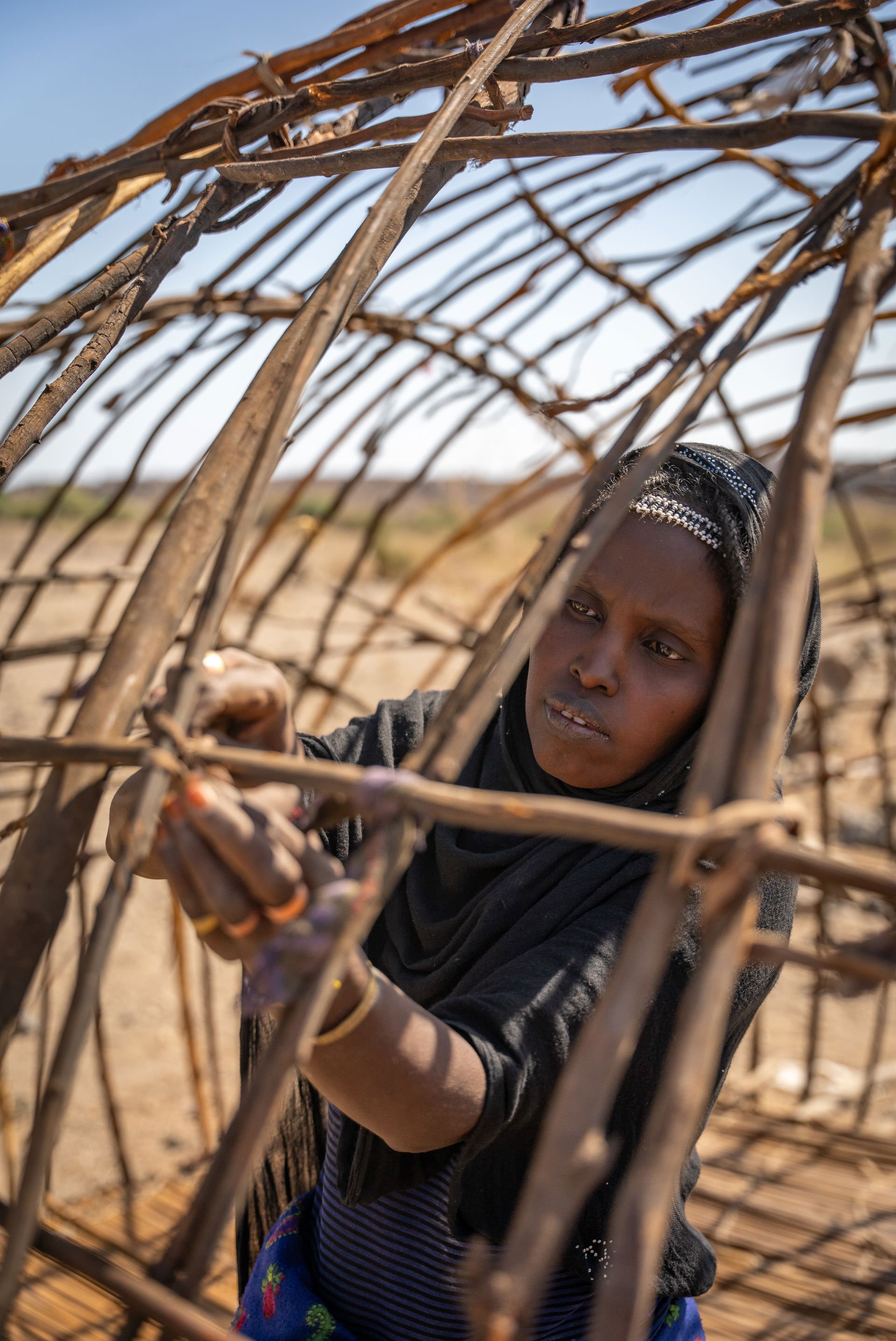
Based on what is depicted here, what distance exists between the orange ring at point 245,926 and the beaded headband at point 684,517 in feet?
2.42

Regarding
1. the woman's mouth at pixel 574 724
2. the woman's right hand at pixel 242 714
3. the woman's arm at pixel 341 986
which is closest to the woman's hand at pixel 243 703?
the woman's right hand at pixel 242 714

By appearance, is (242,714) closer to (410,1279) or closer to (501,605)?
(501,605)

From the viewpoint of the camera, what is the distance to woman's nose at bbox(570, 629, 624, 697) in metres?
1.10

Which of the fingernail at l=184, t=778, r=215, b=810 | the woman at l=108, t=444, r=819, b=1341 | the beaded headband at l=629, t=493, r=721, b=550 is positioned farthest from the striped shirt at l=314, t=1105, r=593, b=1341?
the beaded headband at l=629, t=493, r=721, b=550

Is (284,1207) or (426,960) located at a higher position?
(426,960)

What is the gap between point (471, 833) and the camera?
1239 millimetres

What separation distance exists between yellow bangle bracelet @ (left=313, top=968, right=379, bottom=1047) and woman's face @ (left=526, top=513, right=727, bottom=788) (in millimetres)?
509

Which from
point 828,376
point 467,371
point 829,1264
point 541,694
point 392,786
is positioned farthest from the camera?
point 467,371

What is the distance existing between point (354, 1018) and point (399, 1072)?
0.28ft

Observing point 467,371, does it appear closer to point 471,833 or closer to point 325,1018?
point 471,833

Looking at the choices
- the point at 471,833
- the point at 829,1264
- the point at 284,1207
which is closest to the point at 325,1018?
the point at 471,833

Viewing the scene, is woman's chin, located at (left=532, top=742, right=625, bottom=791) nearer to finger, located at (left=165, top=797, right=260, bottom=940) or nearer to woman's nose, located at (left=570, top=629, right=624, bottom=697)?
woman's nose, located at (left=570, top=629, right=624, bottom=697)

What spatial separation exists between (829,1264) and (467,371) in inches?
92.3

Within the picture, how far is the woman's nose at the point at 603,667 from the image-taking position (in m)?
1.10
